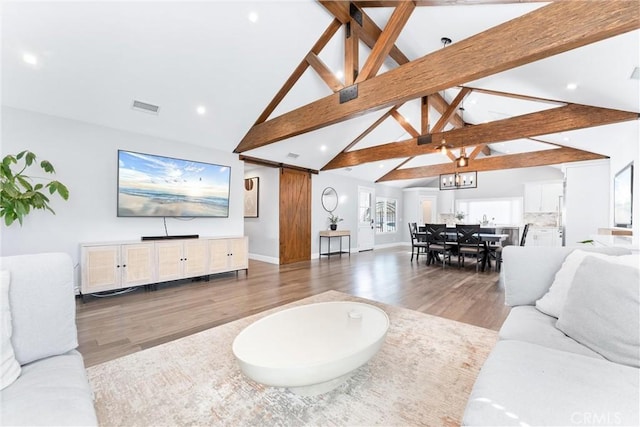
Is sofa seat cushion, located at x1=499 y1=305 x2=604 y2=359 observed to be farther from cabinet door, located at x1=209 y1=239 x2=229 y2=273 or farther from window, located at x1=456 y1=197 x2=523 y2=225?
window, located at x1=456 y1=197 x2=523 y2=225

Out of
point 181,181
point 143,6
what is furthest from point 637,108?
point 181,181

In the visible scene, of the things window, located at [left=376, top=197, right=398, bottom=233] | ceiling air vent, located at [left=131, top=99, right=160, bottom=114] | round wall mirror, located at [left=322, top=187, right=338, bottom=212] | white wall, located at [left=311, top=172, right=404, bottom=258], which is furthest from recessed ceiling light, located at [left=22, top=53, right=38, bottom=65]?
window, located at [left=376, top=197, right=398, bottom=233]

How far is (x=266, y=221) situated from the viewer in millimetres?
6898

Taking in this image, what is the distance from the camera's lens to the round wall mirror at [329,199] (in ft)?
25.7

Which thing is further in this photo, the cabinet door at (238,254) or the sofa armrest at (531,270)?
the cabinet door at (238,254)

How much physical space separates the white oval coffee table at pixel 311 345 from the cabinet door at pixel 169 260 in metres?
2.92

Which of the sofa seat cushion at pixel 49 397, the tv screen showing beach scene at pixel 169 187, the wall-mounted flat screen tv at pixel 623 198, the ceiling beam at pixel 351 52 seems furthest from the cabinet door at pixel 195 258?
the wall-mounted flat screen tv at pixel 623 198

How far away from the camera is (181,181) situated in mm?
4652

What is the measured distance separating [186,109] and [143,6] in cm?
152

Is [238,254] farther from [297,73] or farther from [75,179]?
[297,73]

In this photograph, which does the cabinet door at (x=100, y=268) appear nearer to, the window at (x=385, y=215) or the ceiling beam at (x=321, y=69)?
the ceiling beam at (x=321, y=69)

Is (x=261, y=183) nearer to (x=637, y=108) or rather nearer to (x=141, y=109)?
(x=141, y=109)

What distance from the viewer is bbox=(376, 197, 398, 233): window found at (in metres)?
10.1

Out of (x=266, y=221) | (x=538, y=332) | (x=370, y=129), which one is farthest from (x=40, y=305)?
(x=370, y=129)
